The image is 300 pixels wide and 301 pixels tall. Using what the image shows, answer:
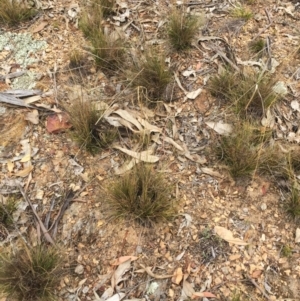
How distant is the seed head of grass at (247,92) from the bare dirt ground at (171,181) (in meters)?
0.12

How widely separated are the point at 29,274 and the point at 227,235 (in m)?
1.23

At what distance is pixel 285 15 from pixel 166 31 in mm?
1114

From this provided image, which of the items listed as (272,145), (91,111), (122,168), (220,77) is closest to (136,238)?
(122,168)

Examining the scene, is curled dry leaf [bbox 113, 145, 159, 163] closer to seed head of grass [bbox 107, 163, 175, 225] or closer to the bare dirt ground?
the bare dirt ground

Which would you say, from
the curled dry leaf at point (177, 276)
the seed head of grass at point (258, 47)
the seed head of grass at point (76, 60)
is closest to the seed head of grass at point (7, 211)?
the curled dry leaf at point (177, 276)

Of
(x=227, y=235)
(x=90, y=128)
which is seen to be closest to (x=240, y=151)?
(x=227, y=235)

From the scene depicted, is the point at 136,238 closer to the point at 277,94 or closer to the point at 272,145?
the point at 272,145

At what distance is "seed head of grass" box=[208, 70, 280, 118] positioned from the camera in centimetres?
296

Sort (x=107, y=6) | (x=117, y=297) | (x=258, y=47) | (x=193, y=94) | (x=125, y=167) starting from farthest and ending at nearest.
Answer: (x=107, y=6), (x=258, y=47), (x=193, y=94), (x=125, y=167), (x=117, y=297)

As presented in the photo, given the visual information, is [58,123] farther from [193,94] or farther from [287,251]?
[287,251]

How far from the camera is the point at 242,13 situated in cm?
354

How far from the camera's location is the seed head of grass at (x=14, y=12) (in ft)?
11.2

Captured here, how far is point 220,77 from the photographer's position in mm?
3100

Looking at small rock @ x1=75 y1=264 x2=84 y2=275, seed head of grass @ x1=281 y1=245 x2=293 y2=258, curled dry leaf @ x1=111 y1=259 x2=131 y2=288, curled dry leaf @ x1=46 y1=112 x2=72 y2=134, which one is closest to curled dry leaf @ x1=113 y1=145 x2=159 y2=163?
curled dry leaf @ x1=46 y1=112 x2=72 y2=134
